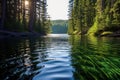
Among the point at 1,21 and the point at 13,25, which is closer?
the point at 1,21

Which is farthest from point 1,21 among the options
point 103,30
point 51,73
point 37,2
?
point 37,2

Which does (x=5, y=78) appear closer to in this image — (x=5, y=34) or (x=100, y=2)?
(x=5, y=34)

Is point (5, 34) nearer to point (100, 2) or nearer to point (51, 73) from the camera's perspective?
point (51, 73)

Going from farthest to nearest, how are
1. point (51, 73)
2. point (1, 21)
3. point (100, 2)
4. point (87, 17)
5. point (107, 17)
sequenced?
point (87, 17) → point (100, 2) → point (107, 17) → point (1, 21) → point (51, 73)

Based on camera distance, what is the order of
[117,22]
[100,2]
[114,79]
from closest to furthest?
[114,79] → [117,22] → [100,2]

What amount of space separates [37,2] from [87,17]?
15.9 metres

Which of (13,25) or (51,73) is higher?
(13,25)

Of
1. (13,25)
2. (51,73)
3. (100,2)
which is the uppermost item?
(100,2)

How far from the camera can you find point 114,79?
407cm

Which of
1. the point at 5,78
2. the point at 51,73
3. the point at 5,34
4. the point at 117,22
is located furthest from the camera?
the point at 117,22

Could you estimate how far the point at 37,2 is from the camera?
188 ft

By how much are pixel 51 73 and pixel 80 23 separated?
54032 millimetres

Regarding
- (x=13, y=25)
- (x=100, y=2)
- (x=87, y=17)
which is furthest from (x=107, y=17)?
(x=87, y=17)

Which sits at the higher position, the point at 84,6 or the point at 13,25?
the point at 84,6
